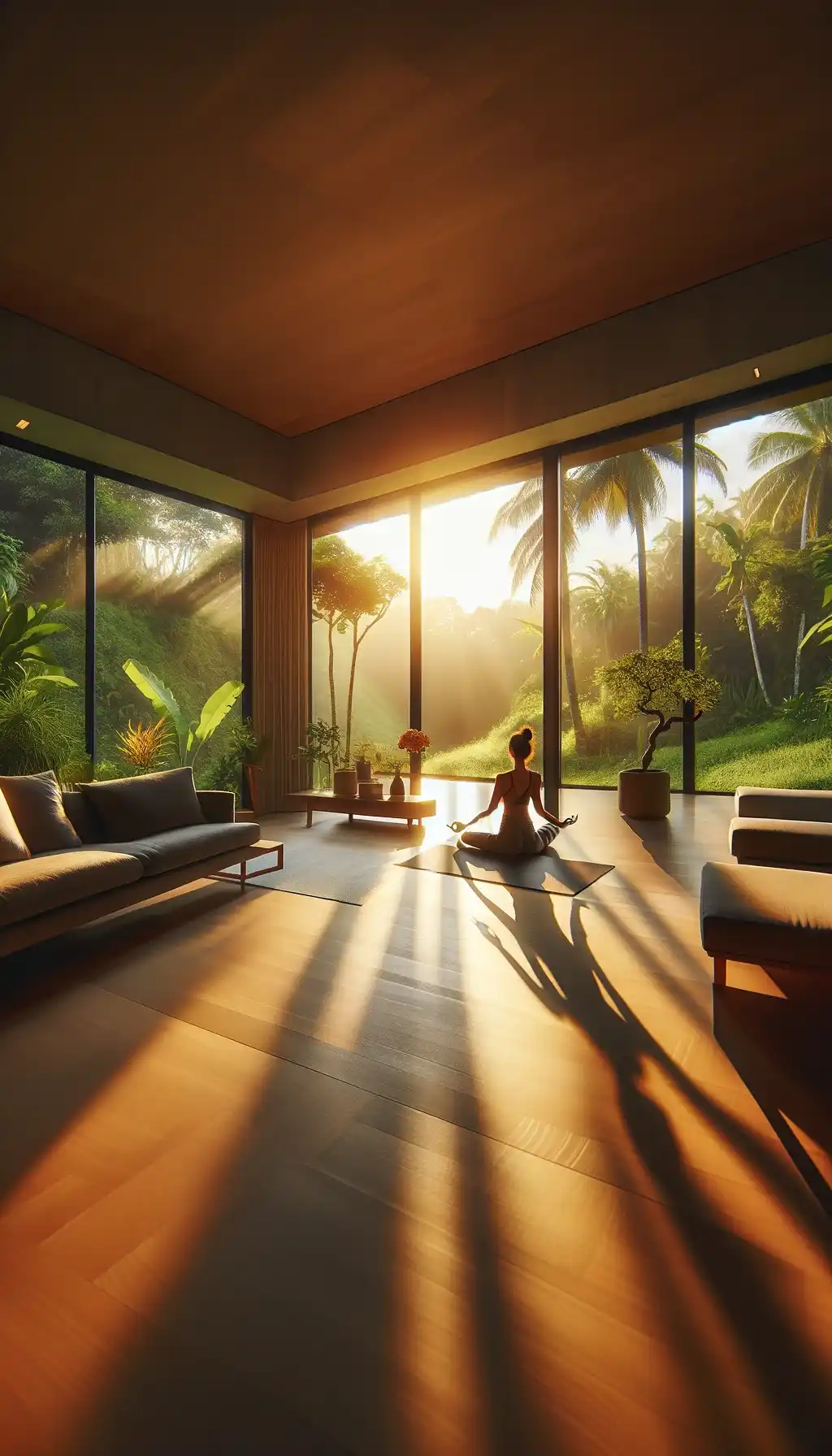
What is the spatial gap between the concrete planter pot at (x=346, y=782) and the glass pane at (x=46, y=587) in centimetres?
231

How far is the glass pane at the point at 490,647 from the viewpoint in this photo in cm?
1038

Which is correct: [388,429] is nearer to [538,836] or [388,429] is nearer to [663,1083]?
[538,836]

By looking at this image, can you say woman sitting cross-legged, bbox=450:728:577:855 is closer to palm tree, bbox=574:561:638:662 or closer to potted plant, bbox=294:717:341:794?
potted plant, bbox=294:717:341:794

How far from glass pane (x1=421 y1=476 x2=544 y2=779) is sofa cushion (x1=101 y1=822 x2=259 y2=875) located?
19.6ft

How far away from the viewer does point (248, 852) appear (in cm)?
402

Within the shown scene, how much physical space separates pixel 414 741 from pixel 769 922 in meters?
4.52

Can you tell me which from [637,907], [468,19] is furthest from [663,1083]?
[468,19]

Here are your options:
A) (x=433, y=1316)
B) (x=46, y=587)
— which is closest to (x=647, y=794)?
(x=433, y=1316)

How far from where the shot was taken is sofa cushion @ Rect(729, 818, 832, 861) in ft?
10.5

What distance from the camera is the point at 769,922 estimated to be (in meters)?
2.10

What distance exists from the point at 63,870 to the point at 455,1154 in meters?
2.08

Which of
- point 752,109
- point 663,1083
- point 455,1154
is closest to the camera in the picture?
point 455,1154

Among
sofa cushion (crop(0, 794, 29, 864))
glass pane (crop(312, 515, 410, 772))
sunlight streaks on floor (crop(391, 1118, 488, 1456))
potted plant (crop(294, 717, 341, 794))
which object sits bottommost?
sunlight streaks on floor (crop(391, 1118, 488, 1456))

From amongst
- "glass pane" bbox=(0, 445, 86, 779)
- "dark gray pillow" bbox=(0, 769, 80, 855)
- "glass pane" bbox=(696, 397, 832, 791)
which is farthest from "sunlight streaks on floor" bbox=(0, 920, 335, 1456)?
"glass pane" bbox=(696, 397, 832, 791)
